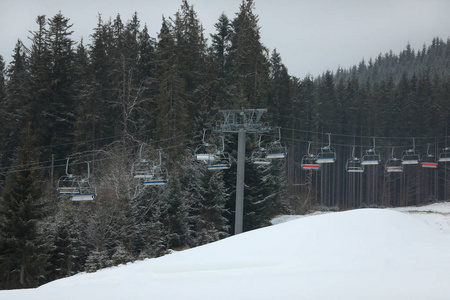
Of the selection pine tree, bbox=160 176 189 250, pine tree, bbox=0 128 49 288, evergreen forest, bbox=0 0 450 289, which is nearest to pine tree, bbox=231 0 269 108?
evergreen forest, bbox=0 0 450 289

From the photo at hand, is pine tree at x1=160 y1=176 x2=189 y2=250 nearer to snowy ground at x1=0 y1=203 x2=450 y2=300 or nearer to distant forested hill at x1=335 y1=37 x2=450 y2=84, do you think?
snowy ground at x1=0 y1=203 x2=450 y2=300

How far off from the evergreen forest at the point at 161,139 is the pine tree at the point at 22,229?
0.08m

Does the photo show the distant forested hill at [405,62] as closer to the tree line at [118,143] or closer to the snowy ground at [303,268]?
the tree line at [118,143]

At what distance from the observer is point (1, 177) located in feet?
153

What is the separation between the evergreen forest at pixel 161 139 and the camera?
29344mm

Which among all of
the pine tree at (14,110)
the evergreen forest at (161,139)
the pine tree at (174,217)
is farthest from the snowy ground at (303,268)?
the pine tree at (14,110)

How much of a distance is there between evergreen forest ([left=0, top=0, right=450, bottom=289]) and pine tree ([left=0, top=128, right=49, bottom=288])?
3.1 inches

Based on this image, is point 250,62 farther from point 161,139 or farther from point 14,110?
point 14,110

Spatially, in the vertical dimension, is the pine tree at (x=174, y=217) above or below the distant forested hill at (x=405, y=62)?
below

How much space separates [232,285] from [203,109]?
38.0m

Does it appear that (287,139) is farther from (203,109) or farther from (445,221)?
(445,221)

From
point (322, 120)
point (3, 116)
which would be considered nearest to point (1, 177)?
point (3, 116)

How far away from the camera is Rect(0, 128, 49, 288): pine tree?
26141mm

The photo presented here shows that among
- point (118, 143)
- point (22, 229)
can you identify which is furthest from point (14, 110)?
point (22, 229)
